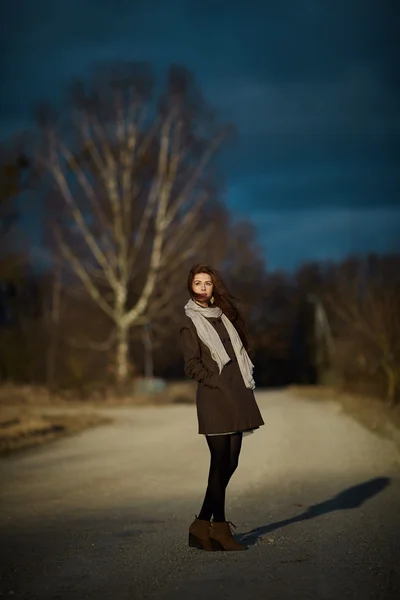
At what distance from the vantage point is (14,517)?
7.97 m

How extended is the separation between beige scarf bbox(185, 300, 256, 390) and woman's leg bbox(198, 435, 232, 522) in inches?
16.6

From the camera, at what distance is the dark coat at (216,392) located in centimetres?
603

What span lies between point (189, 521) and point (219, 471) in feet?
5.28

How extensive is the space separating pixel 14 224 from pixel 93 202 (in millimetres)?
4752

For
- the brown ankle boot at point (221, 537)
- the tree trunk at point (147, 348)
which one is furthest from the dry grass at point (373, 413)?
the tree trunk at point (147, 348)

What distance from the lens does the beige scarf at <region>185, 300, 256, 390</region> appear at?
6.04 m

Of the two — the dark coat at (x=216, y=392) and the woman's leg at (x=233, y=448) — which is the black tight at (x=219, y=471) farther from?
the dark coat at (x=216, y=392)

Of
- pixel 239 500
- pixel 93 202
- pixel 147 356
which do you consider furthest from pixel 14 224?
pixel 239 500

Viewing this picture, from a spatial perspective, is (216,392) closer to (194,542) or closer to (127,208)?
(194,542)

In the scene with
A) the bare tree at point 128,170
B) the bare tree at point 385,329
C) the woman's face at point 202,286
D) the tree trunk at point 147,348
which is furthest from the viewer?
the tree trunk at point 147,348

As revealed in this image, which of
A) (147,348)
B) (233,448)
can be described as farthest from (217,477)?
(147,348)

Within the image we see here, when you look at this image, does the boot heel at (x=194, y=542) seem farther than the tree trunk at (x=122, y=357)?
No

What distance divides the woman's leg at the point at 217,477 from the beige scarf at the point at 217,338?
423 millimetres

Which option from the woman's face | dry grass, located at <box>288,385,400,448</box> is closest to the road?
dry grass, located at <box>288,385,400,448</box>
